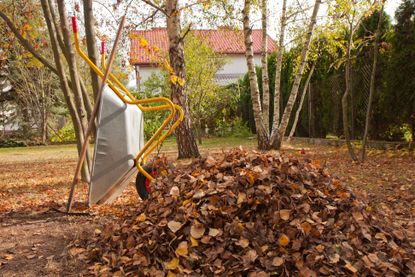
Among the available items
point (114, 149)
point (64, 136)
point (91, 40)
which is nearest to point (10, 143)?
point (64, 136)

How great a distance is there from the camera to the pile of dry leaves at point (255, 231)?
2055 millimetres

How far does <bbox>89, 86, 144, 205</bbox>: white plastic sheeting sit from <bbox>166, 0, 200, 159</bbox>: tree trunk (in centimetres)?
294

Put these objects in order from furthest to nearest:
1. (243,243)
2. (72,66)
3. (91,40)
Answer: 1. (72,66)
2. (91,40)
3. (243,243)

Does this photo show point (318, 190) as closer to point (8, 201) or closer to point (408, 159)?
point (8, 201)

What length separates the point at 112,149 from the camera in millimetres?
3285

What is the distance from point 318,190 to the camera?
256cm

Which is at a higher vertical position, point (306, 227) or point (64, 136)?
point (306, 227)

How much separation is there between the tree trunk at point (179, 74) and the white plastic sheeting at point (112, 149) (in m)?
2.94

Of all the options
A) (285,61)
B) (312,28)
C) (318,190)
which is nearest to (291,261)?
(318,190)

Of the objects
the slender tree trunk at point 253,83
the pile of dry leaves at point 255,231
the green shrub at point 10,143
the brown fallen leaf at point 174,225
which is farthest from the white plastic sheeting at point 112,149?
the green shrub at point 10,143

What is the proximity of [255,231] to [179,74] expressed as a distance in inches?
184

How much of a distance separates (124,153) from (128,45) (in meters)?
3.72

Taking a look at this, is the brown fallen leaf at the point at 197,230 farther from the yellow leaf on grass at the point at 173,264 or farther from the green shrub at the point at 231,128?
the green shrub at the point at 231,128

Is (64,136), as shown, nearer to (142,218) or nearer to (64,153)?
(64,153)
